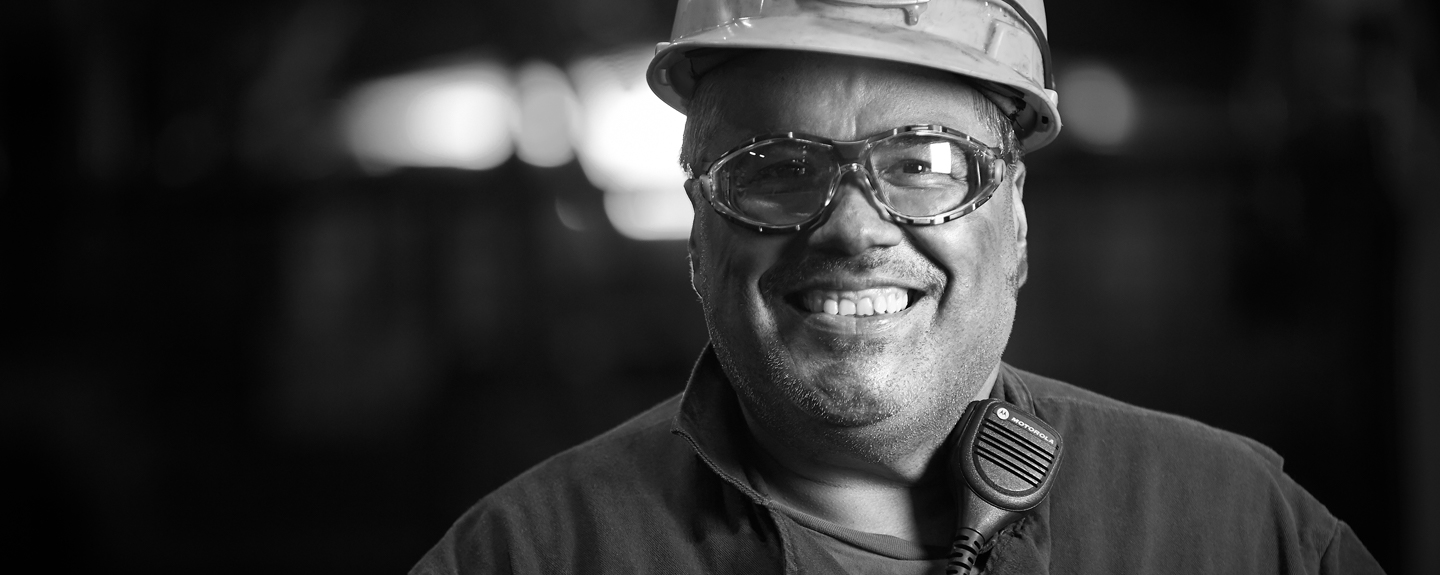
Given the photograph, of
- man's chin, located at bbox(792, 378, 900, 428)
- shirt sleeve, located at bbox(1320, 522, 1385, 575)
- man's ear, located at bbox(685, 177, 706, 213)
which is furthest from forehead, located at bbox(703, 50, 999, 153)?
shirt sleeve, located at bbox(1320, 522, 1385, 575)

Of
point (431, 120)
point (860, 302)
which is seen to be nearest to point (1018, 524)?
point (860, 302)

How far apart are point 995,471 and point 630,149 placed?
3.21m

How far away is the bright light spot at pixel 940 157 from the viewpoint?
4.87ft

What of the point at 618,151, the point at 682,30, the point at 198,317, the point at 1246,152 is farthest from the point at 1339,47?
the point at 198,317

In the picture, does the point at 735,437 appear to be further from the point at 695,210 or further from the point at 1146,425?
the point at 1146,425

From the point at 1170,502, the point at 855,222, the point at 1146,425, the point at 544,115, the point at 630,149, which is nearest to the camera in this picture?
the point at 855,222

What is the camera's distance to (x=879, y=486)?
1580 mm

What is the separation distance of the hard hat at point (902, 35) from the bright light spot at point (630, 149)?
279cm

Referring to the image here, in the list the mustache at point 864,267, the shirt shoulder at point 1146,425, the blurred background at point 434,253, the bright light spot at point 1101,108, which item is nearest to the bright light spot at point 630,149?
the blurred background at point 434,253

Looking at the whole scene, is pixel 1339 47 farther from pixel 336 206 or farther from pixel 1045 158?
pixel 336 206

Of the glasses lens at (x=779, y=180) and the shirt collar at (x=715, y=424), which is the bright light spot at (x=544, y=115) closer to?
the shirt collar at (x=715, y=424)

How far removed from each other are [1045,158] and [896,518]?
323 cm

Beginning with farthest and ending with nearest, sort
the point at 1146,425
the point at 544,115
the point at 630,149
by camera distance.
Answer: the point at 544,115 → the point at 630,149 → the point at 1146,425

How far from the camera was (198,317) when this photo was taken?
462 centimetres
